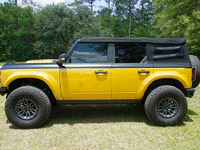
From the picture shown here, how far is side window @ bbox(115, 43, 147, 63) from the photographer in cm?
412

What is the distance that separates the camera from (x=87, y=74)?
397cm

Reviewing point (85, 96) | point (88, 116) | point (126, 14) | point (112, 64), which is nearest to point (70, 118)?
point (88, 116)

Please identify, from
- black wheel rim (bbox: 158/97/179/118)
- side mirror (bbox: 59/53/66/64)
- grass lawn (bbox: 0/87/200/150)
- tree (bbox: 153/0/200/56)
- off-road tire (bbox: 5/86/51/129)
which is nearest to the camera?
grass lawn (bbox: 0/87/200/150)

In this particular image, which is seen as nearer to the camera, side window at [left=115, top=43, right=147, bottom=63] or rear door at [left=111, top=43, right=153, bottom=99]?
rear door at [left=111, top=43, right=153, bottom=99]

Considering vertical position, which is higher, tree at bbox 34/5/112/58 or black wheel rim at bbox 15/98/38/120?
tree at bbox 34/5/112/58

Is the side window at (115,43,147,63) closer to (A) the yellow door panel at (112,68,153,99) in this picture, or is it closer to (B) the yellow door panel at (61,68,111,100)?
(A) the yellow door panel at (112,68,153,99)

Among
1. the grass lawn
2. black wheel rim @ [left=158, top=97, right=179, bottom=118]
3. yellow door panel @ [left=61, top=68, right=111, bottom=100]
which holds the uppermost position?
yellow door panel @ [left=61, top=68, right=111, bottom=100]

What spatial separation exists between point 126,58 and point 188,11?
18180 mm

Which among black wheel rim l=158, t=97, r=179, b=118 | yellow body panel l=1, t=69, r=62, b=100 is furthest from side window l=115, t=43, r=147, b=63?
yellow body panel l=1, t=69, r=62, b=100

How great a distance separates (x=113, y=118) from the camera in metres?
4.57

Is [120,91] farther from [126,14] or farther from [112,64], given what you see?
[126,14]

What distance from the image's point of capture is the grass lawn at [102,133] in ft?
10.7

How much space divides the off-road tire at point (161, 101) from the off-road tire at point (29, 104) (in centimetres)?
223

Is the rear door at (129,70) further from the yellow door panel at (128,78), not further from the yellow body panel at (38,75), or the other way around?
the yellow body panel at (38,75)
